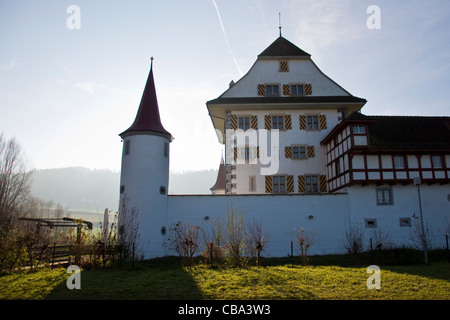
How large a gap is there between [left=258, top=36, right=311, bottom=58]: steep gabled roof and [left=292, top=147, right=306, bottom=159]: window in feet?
23.8

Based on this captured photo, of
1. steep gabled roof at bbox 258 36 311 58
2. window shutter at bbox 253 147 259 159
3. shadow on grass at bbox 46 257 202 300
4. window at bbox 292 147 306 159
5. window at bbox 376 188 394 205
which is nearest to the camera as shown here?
shadow on grass at bbox 46 257 202 300

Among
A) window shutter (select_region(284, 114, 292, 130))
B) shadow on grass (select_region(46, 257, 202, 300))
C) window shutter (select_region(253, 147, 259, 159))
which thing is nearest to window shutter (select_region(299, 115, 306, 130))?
window shutter (select_region(284, 114, 292, 130))

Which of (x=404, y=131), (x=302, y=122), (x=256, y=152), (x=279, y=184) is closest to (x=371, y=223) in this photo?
(x=279, y=184)

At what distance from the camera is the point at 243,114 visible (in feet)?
86.2

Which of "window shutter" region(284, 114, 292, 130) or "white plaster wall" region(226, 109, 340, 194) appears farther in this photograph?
"window shutter" region(284, 114, 292, 130)

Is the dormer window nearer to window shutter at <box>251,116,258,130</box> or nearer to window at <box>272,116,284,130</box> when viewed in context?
window at <box>272,116,284,130</box>

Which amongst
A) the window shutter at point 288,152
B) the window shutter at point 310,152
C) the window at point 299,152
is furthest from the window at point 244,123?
the window shutter at point 310,152

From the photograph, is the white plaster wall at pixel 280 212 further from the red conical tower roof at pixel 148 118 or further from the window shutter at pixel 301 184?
the red conical tower roof at pixel 148 118

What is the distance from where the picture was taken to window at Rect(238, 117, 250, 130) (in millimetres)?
26125

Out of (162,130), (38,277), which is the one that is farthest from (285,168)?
(38,277)

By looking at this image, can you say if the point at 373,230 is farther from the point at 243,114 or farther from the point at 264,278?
the point at 264,278

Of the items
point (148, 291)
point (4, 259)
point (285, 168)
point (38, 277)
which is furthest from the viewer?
point (285, 168)

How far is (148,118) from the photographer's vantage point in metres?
22.2
